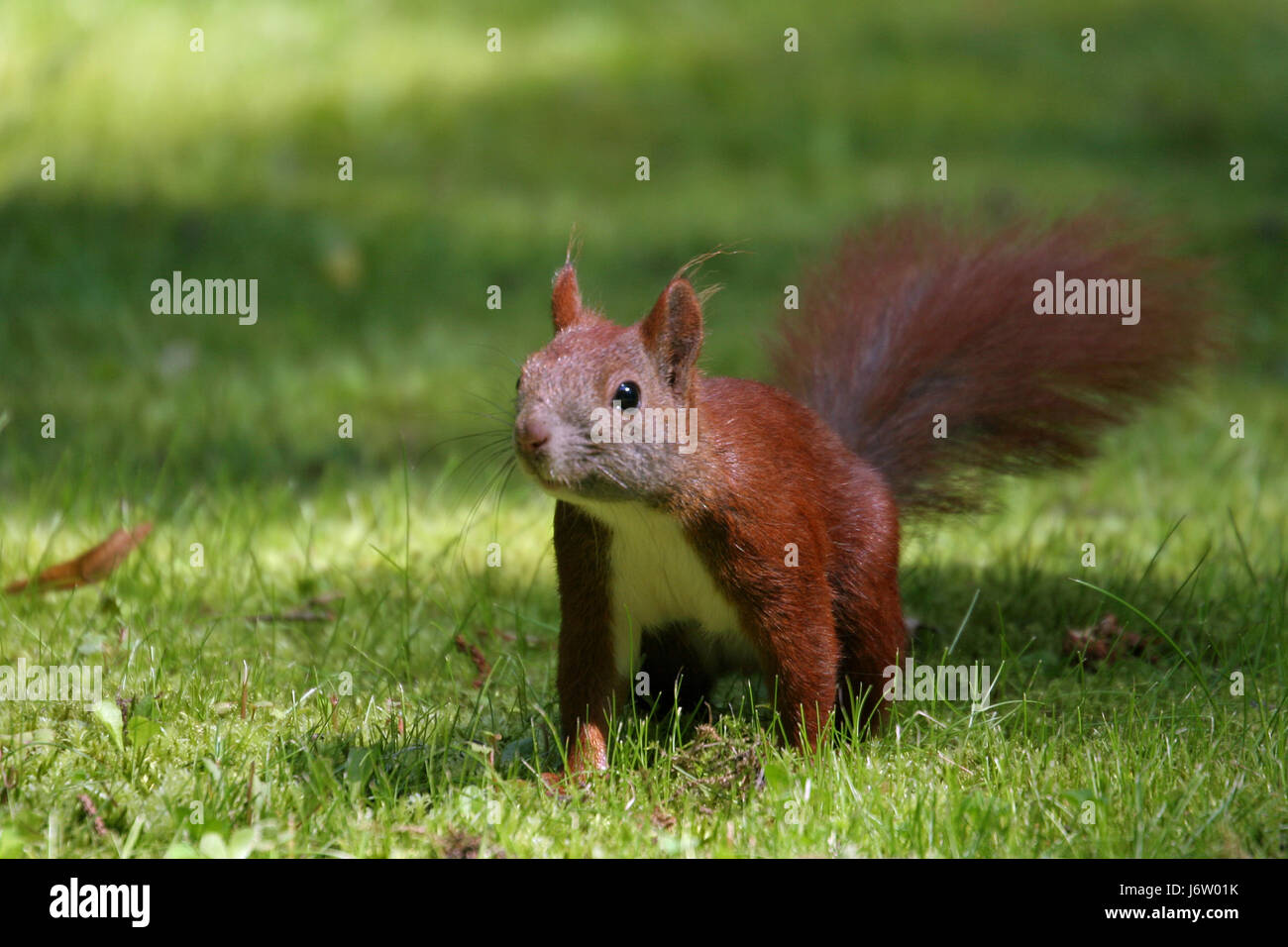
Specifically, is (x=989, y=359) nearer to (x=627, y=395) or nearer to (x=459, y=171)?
(x=627, y=395)

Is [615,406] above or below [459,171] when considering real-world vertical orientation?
below

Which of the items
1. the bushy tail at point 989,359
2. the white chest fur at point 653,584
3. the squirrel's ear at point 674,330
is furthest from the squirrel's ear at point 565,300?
the bushy tail at point 989,359

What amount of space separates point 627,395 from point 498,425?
176cm

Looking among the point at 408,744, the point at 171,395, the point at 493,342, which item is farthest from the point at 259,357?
the point at 408,744

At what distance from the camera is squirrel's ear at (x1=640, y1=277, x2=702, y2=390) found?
2188mm

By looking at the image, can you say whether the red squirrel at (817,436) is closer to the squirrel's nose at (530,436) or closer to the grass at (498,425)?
Answer: the squirrel's nose at (530,436)

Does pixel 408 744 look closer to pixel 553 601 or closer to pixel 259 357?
pixel 553 601

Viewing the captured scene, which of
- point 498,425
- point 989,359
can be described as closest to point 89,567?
point 498,425

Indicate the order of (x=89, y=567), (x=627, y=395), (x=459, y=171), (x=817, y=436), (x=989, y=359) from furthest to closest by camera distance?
(x=459, y=171) → (x=89, y=567) → (x=989, y=359) → (x=817, y=436) → (x=627, y=395)

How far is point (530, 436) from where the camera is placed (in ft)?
6.66

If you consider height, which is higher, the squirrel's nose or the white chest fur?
the squirrel's nose

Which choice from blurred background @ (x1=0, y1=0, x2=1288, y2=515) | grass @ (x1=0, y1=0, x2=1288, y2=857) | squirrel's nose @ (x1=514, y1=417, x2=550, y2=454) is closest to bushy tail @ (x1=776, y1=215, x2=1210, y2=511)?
grass @ (x1=0, y1=0, x2=1288, y2=857)

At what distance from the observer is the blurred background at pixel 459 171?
4598 mm

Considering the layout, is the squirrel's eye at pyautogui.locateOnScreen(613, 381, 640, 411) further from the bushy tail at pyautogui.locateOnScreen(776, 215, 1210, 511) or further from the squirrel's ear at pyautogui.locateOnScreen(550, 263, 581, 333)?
the bushy tail at pyautogui.locateOnScreen(776, 215, 1210, 511)
